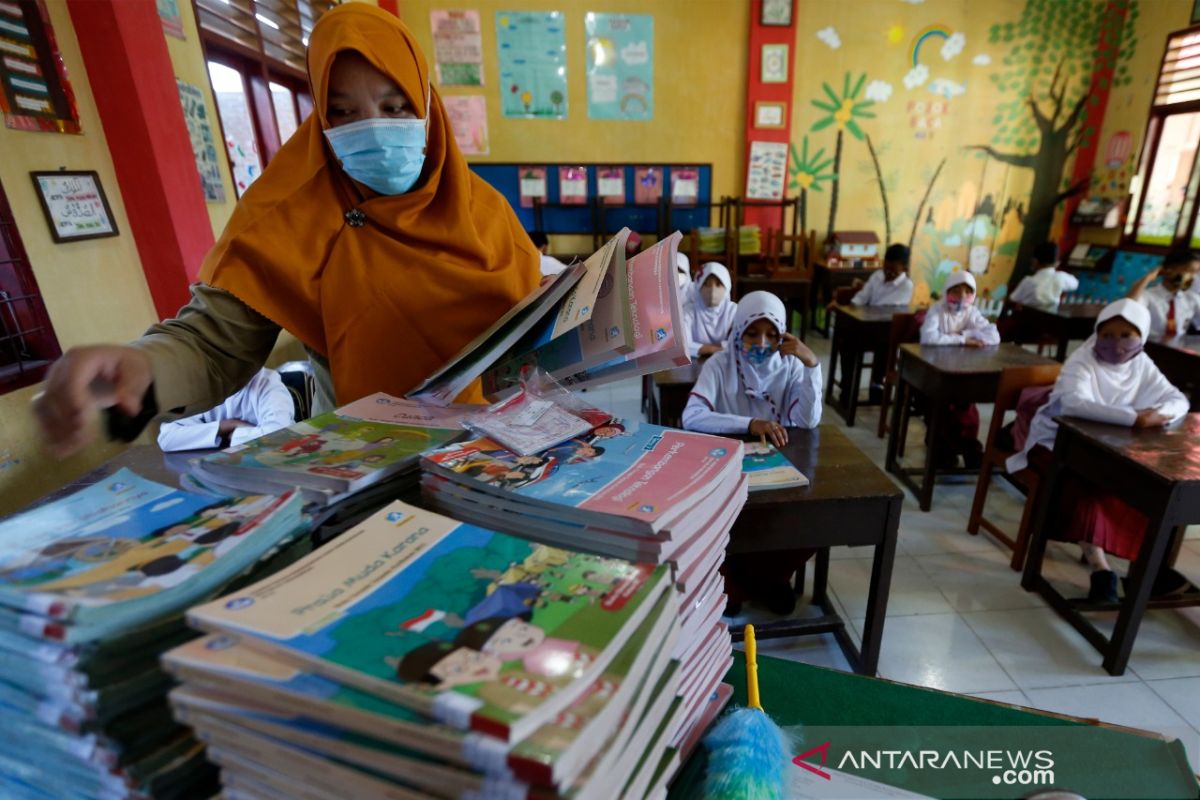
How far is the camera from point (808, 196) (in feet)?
20.7

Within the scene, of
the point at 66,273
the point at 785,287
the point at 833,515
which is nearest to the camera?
the point at 833,515

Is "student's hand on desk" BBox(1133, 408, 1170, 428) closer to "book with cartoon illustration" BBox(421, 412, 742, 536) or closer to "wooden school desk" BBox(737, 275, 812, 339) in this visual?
"book with cartoon illustration" BBox(421, 412, 742, 536)

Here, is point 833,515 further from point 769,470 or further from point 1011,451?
point 1011,451

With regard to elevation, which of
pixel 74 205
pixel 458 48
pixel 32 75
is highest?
pixel 458 48

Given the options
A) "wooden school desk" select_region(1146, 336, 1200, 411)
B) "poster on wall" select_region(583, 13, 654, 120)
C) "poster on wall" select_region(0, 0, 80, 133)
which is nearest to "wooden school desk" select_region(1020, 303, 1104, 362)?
"wooden school desk" select_region(1146, 336, 1200, 411)

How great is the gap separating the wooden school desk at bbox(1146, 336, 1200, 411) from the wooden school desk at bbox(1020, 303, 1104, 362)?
67 cm

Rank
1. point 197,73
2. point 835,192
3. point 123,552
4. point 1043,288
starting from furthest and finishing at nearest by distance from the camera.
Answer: point 835,192 < point 1043,288 < point 197,73 < point 123,552

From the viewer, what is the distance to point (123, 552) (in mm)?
447

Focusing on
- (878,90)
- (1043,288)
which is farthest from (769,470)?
(878,90)

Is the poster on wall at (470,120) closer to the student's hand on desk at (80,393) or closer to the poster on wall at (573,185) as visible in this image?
the poster on wall at (573,185)

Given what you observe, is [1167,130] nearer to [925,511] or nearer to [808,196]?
[808,196]

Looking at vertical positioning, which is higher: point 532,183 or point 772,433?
point 532,183

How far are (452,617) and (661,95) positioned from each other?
639cm

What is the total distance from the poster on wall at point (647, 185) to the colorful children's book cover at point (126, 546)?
6.03 meters
